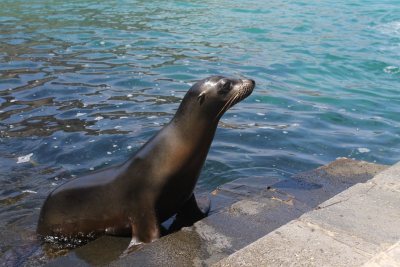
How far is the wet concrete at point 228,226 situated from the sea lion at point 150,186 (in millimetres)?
218

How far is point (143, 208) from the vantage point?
169 inches

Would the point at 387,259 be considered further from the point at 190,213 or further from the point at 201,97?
the point at 201,97

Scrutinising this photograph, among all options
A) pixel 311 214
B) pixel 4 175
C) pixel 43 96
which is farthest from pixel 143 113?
pixel 311 214

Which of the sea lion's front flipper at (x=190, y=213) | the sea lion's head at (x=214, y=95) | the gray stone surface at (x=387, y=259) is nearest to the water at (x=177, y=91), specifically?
the sea lion's front flipper at (x=190, y=213)

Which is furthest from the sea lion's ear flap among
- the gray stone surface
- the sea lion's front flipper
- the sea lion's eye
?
the gray stone surface

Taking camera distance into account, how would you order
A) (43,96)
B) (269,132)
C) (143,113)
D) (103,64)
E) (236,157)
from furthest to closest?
1. (103,64)
2. (43,96)
3. (143,113)
4. (269,132)
5. (236,157)

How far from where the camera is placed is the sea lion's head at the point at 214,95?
14.9ft

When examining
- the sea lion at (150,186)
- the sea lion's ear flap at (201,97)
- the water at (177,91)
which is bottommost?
the water at (177,91)

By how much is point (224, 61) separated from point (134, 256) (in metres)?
9.53

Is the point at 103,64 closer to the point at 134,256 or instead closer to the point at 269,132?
the point at 269,132

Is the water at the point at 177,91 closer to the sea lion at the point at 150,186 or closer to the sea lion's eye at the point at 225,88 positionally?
the sea lion at the point at 150,186

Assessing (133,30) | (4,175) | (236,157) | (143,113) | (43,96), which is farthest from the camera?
(133,30)

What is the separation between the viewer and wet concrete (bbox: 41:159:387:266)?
12.2ft

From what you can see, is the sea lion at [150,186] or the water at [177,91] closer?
the sea lion at [150,186]
